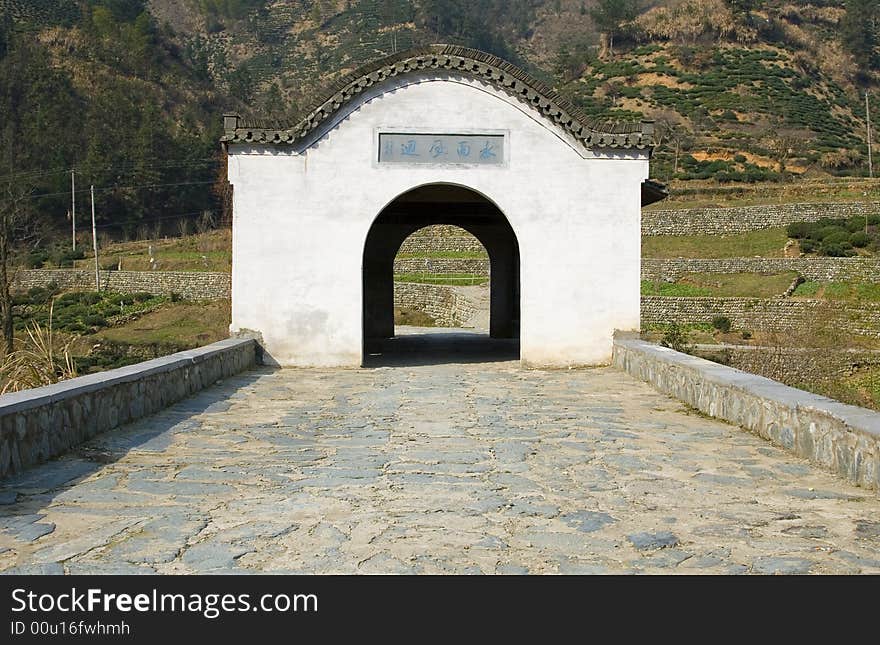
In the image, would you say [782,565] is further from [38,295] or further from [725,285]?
[38,295]

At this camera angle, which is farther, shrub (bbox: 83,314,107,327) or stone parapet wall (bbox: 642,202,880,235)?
stone parapet wall (bbox: 642,202,880,235)

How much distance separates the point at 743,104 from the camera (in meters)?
72.6

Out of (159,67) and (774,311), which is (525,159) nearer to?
(774,311)

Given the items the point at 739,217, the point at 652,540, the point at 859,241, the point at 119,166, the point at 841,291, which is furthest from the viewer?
the point at 119,166

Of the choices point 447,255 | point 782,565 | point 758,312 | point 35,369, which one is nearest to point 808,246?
point 758,312

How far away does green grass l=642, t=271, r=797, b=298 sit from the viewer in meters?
35.1

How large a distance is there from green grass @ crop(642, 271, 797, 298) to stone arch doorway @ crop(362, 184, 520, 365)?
14374mm

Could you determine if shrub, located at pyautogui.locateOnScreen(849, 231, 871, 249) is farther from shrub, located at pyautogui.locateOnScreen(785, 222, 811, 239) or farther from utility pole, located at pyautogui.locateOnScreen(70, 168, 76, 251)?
utility pole, located at pyautogui.locateOnScreen(70, 168, 76, 251)

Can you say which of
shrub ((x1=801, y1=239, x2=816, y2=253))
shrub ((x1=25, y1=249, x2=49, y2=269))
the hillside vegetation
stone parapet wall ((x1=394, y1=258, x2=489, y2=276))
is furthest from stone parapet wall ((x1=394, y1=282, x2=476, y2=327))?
shrub ((x1=25, y1=249, x2=49, y2=269))

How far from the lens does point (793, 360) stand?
777 inches

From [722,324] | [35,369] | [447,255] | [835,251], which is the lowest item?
[722,324]

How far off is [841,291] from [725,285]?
438 centimetres

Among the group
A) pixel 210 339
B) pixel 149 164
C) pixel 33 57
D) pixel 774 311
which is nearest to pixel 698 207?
pixel 774 311

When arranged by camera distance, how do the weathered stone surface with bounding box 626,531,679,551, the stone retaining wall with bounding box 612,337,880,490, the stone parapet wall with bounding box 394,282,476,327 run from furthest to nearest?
the stone parapet wall with bounding box 394,282,476,327
the stone retaining wall with bounding box 612,337,880,490
the weathered stone surface with bounding box 626,531,679,551
